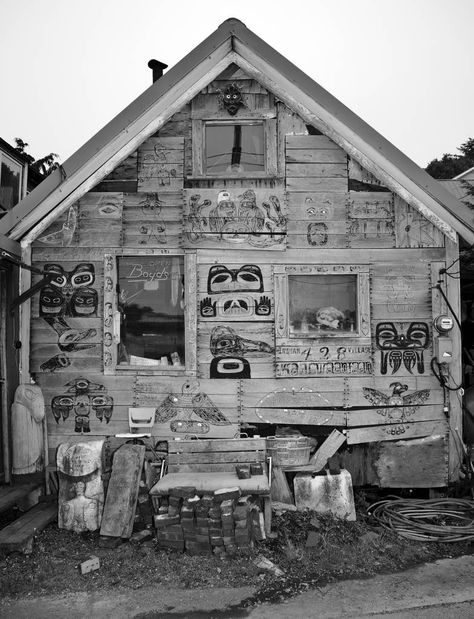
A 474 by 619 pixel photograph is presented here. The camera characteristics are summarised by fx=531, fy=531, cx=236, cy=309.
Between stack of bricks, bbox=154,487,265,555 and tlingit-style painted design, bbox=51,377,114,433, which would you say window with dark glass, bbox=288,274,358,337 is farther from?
tlingit-style painted design, bbox=51,377,114,433

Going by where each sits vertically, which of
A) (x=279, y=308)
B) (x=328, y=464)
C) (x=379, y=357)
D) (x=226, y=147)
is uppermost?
(x=226, y=147)

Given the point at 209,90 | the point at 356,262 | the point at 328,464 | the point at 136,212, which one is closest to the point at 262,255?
the point at 356,262

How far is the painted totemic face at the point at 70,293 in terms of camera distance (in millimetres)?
7234

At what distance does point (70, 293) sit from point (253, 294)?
2.50 metres

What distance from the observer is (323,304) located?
289 inches

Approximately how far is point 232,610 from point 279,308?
3.75 metres

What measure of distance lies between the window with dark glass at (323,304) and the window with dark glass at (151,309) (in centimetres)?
156

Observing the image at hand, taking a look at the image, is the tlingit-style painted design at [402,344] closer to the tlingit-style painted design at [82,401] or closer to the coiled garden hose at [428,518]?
the coiled garden hose at [428,518]

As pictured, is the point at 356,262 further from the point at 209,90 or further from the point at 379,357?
the point at 209,90

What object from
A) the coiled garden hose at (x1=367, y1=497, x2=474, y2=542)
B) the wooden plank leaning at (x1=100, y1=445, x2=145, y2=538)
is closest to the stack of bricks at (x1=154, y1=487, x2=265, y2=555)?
the wooden plank leaning at (x1=100, y1=445, x2=145, y2=538)

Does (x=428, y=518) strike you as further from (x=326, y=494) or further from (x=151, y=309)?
(x=151, y=309)

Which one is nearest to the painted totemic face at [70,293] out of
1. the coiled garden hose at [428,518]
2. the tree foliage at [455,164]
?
the coiled garden hose at [428,518]

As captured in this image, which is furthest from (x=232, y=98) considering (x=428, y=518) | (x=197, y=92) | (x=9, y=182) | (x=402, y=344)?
(x=428, y=518)

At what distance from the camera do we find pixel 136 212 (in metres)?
7.29
